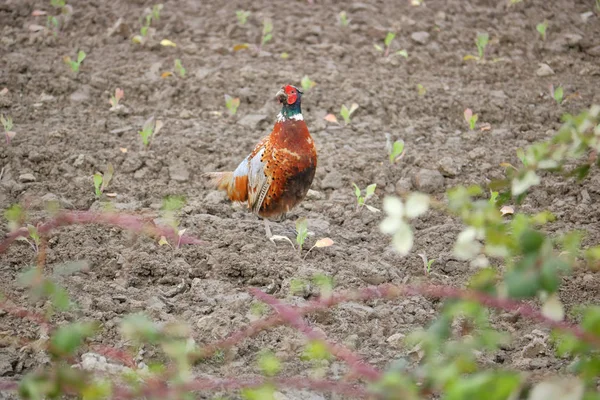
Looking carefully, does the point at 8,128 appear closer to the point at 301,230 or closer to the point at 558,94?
the point at 301,230

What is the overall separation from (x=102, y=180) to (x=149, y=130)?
643 mm

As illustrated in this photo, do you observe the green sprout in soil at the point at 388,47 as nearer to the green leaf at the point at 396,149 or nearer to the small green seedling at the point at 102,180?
the green leaf at the point at 396,149


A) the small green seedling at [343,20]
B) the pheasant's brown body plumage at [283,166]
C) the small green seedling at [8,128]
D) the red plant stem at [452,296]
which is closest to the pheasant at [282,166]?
the pheasant's brown body plumage at [283,166]

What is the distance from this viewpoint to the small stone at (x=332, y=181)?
521 centimetres

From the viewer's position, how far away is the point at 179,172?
529 centimetres

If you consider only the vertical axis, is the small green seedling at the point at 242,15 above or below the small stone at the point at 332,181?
above

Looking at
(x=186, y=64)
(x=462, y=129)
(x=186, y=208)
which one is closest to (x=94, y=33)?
(x=186, y=64)

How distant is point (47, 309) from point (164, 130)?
256 centimetres

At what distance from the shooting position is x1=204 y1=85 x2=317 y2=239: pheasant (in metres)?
4.40

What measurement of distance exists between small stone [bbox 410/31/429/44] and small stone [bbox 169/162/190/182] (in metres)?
3.08

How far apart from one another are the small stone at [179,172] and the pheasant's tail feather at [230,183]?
0.52 ft

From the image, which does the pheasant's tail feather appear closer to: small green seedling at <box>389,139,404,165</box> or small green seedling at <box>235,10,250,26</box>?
small green seedling at <box>389,139,404,165</box>

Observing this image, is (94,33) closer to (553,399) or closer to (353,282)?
(353,282)

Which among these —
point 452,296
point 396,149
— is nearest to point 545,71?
point 396,149
